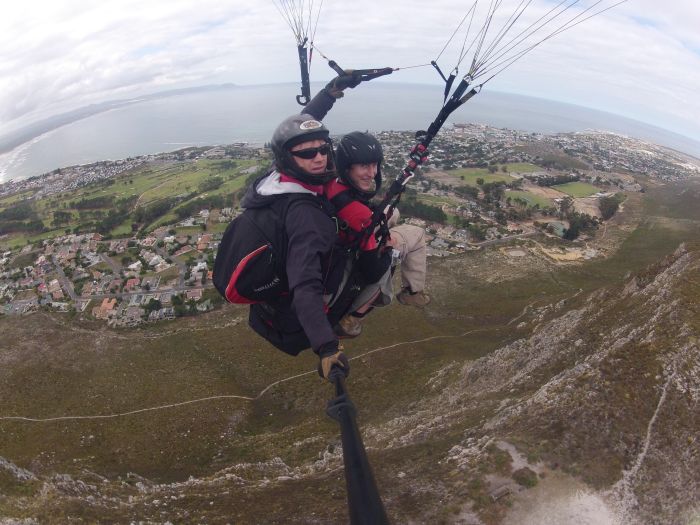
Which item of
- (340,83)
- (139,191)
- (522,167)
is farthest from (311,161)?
(139,191)

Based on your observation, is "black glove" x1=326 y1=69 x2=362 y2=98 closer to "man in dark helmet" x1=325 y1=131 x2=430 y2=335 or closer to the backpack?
"man in dark helmet" x1=325 y1=131 x2=430 y2=335

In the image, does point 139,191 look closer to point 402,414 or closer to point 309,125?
point 402,414

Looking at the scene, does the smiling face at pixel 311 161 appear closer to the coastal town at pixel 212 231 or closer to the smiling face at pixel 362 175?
the smiling face at pixel 362 175

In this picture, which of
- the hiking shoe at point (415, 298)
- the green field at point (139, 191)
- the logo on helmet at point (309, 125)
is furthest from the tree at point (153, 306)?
the logo on helmet at point (309, 125)

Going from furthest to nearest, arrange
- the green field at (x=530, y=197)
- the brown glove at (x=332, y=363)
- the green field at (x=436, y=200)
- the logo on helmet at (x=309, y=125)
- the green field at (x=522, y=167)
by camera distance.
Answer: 1. the green field at (x=522, y=167)
2. the green field at (x=436, y=200)
3. the green field at (x=530, y=197)
4. the logo on helmet at (x=309, y=125)
5. the brown glove at (x=332, y=363)

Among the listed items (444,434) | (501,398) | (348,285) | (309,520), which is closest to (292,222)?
(348,285)

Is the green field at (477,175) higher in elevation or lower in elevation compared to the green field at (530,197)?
higher

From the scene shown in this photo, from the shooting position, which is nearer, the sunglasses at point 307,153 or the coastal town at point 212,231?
the sunglasses at point 307,153
